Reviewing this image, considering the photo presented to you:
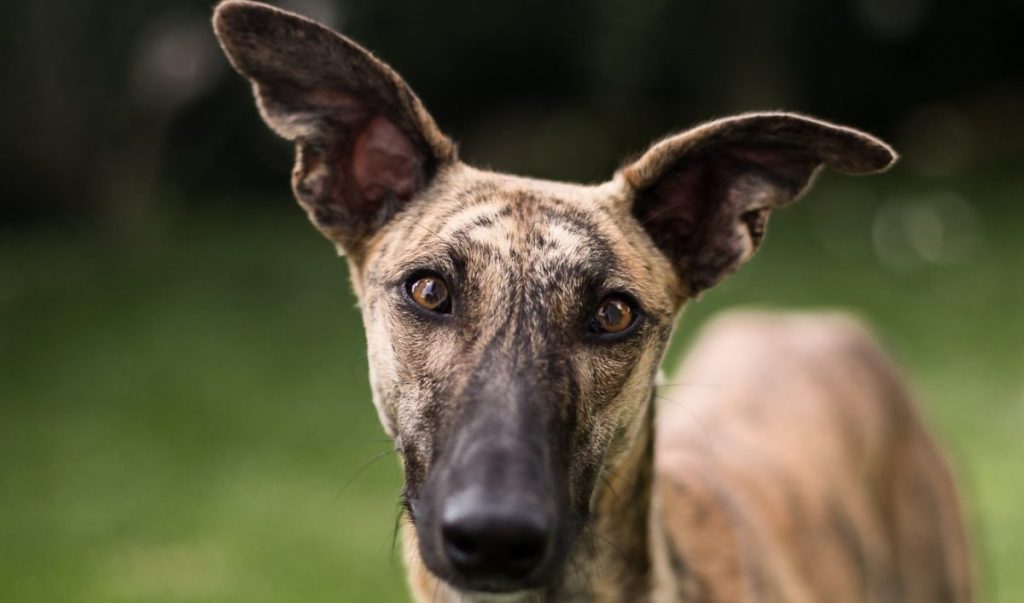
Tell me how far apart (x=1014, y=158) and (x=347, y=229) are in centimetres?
1379

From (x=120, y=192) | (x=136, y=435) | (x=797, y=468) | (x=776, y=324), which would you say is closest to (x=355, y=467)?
(x=136, y=435)

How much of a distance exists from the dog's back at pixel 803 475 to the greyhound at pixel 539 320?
2 cm

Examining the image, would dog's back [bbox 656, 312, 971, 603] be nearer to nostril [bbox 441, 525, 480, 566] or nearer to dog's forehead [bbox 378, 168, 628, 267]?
dog's forehead [bbox 378, 168, 628, 267]

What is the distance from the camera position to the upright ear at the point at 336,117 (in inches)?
128

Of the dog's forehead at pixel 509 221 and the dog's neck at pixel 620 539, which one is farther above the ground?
the dog's forehead at pixel 509 221

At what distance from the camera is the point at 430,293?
321cm

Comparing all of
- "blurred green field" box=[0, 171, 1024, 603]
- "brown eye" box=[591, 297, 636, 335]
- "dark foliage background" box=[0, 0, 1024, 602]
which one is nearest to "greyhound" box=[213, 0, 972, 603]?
"brown eye" box=[591, 297, 636, 335]

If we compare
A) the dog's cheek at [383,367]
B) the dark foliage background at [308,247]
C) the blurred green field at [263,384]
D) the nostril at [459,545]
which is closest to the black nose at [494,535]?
the nostril at [459,545]

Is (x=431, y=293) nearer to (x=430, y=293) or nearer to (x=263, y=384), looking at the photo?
(x=430, y=293)

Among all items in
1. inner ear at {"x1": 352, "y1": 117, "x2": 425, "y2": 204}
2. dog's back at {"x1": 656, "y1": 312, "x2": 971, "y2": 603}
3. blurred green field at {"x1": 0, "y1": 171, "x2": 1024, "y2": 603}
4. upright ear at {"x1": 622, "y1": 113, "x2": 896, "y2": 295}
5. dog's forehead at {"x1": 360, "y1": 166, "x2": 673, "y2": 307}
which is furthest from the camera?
blurred green field at {"x1": 0, "y1": 171, "x2": 1024, "y2": 603}

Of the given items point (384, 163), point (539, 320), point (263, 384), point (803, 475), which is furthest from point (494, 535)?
point (263, 384)

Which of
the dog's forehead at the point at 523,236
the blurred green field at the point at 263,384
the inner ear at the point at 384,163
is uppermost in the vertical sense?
the inner ear at the point at 384,163

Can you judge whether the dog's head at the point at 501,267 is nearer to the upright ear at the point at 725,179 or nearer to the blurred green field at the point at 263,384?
the upright ear at the point at 725,179

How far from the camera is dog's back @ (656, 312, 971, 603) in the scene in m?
4.02
